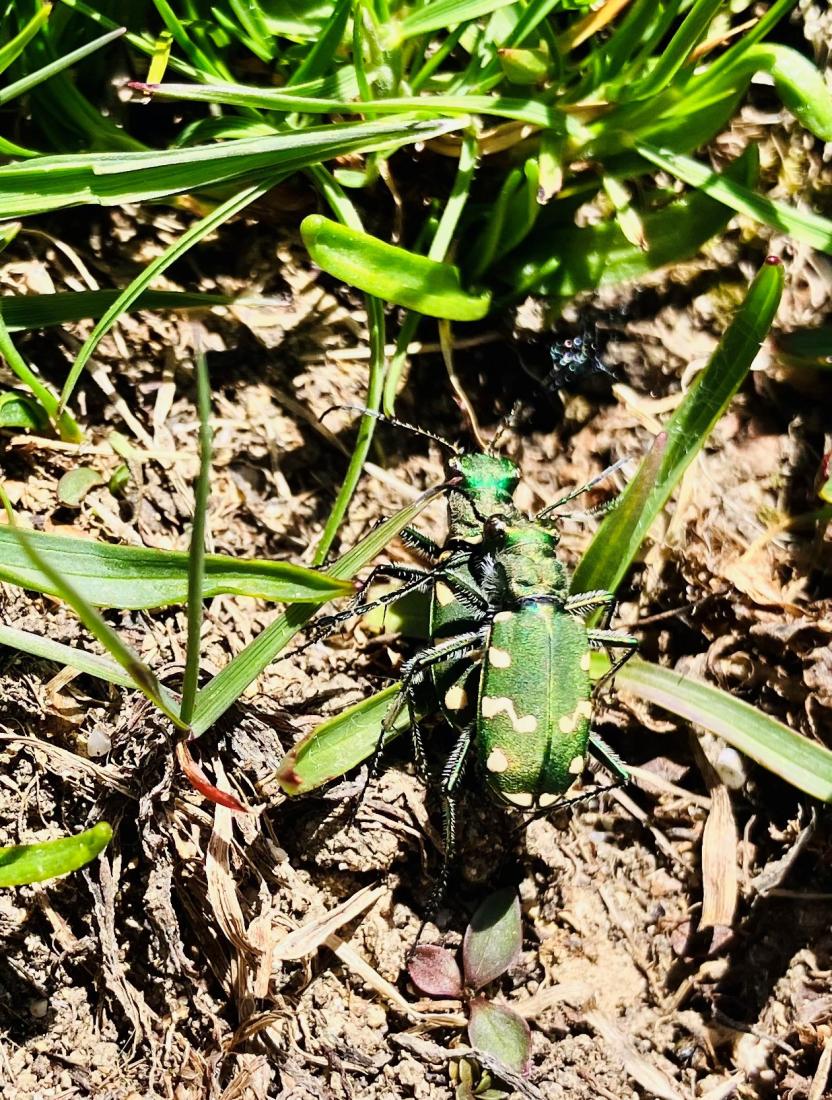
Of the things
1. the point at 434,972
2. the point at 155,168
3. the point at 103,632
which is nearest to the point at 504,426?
the point at 155,168

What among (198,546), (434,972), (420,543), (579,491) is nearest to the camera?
(198,546)

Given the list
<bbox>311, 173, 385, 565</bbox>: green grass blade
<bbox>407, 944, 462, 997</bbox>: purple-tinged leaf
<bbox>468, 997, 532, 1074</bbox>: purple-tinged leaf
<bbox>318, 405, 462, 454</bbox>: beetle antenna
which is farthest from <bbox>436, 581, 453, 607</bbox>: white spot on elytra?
<bbox>468, 997, 532, 1074</bbox>: purple-tinged leaf

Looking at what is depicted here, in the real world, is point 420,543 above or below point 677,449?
below

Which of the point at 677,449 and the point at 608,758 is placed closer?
the point at 608,758

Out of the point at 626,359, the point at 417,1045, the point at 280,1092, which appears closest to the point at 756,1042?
the point at 417,1045

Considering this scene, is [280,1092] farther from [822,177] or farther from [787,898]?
[822,177]

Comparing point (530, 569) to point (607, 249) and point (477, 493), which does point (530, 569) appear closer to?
point (477, 493)

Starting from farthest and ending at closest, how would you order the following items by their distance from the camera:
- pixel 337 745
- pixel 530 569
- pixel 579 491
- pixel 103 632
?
pixel 579 491
pixel 530 569
pixel 337 745
pixel 103 632
